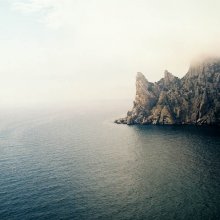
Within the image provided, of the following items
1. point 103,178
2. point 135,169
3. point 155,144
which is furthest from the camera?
point 155,144

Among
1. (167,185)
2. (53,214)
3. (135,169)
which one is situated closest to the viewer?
(53,214)

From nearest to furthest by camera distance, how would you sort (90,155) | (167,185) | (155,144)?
(167,185) < (90,155) < (155,144)

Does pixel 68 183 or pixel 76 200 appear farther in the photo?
pixel 68 183

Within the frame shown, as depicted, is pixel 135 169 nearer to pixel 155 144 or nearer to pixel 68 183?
pixel 68 183

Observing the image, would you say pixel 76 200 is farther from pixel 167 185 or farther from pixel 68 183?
pixel 167 185

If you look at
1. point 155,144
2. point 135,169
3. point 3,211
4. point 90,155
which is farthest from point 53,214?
point 155,144

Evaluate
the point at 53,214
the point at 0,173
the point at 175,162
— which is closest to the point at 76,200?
the point at 53,214
